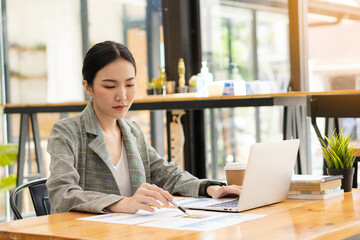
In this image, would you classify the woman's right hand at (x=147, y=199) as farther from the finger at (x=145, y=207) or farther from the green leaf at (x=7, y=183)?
the green leaf at (x=7, y=183)

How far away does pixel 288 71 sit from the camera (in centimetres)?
418

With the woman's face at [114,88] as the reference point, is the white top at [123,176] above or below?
below

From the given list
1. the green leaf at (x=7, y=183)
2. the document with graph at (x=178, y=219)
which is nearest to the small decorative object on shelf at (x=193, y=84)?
the green leaf at (x=7, y=183)

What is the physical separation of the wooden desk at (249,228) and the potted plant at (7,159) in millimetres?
3709

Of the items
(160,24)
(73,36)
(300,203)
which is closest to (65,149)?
(300,203)

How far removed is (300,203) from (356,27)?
2285mm

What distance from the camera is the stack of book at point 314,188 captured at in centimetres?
192

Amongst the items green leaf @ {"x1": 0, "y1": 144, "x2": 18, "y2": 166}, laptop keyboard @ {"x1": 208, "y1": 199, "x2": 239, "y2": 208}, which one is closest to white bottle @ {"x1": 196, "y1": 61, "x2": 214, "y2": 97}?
green leaf @ {"x1": 0, "y1": 144, "x2": 18, "y2": 166}

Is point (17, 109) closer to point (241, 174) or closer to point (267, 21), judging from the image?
point (267, 21)

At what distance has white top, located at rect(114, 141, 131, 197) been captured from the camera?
2.12 meters

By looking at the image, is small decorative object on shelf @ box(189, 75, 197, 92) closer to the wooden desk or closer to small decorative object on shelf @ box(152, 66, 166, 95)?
small decorative object on shelf @ box(152, 66, 166, 95)

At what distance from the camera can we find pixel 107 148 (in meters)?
2.06

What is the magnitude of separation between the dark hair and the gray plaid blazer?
12cm

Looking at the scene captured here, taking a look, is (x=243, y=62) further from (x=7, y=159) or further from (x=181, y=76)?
(x=7, y=159)
